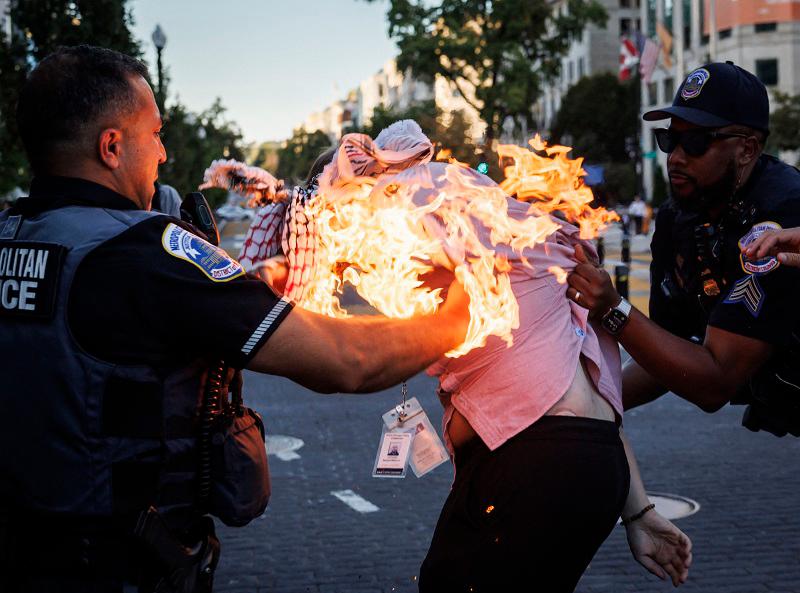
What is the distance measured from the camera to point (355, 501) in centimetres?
738

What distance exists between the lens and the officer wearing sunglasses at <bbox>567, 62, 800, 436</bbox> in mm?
3420

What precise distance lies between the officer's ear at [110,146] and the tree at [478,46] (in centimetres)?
3500

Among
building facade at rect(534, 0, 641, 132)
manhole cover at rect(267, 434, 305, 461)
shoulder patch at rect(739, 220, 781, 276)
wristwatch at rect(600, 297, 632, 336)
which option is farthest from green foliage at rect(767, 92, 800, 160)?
building facade at rect(534, 0, 641, 132)

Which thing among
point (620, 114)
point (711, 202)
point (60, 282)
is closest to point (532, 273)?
point (711, 202)

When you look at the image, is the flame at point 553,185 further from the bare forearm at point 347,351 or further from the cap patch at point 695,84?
the bare forearm at point 347,351

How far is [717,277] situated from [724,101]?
61 cm

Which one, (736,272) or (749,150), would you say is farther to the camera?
(749,150)

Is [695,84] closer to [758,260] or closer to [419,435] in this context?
[758,260]

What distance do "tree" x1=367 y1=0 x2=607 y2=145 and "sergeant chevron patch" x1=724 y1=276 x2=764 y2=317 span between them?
34031 mm

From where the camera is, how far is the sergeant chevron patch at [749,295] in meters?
3.48

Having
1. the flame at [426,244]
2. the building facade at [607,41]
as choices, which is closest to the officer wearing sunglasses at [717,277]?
the flame at [426,244]

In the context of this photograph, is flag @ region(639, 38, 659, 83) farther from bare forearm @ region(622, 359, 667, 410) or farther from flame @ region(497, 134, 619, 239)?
flame @ region(497, 134, 619, 239)

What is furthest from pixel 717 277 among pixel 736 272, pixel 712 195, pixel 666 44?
pixel 666 44

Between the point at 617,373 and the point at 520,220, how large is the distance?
596 mm
